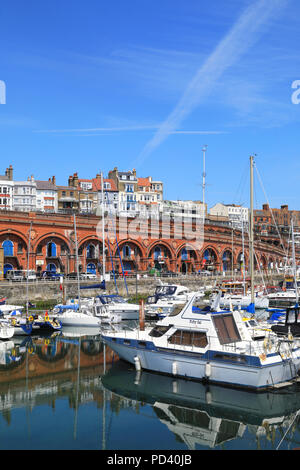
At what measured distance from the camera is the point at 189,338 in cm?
2250

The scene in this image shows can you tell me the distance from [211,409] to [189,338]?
408 centimetres

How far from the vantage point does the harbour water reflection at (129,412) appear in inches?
631

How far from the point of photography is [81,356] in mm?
28719

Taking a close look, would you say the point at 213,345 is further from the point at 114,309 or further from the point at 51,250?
the point at 51,250

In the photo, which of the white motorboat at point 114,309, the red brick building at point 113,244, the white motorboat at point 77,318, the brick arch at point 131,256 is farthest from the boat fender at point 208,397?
the brick arch at point 131,256

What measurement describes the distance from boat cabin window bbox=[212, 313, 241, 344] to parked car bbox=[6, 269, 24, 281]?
1263 inches

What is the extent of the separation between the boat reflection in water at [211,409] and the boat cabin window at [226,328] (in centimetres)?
219

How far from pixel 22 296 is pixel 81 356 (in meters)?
20.3

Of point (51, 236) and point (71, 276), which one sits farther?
point (51, 236)

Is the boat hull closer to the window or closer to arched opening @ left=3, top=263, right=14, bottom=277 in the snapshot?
arched opening @ left=3, top=263, right=14, bottom=277

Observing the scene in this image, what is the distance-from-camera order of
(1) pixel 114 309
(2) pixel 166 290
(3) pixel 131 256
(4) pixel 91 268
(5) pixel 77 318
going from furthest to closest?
(3) pixel 131 256
(4) pixel 91 268
(2) pixel 166 290
(1) pixel 114 309
(5) pixel 77 318

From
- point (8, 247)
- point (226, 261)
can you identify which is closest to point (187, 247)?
point (226, 261)

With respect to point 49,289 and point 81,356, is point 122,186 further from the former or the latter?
point 81,356

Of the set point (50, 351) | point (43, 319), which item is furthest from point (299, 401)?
point (43, 319)
